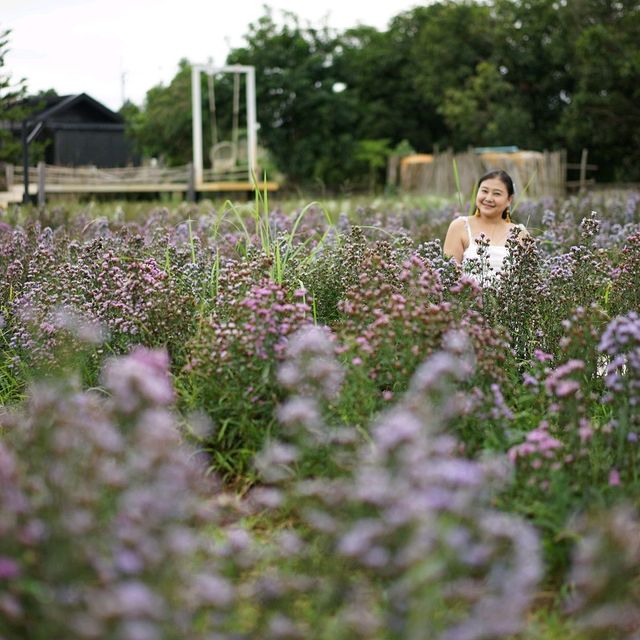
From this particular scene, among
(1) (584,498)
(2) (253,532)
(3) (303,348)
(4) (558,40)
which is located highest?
(4) (558,40)

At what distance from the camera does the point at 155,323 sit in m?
4.64

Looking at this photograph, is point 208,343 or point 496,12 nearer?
point 208,343

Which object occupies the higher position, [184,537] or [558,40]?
[558,40]

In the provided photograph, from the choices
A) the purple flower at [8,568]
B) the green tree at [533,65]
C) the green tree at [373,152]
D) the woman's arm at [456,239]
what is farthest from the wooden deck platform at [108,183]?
the purple flower at [8,568]

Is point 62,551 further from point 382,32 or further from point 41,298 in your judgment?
point 382,32

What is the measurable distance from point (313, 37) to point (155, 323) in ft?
121

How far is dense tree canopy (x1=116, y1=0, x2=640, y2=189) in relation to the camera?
109 ft

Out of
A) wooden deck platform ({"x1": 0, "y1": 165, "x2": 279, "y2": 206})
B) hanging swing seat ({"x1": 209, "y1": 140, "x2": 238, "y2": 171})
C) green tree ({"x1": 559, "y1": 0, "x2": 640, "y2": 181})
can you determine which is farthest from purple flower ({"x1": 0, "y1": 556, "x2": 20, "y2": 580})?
green tree ({"x1": 559, "y1": 0, "x2": 640, "y2": 181})

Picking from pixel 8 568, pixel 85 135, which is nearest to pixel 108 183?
pixel 85 135

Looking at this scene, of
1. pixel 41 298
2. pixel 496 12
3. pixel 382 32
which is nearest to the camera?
pixel 41 298

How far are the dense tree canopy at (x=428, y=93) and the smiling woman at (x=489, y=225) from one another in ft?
86.7

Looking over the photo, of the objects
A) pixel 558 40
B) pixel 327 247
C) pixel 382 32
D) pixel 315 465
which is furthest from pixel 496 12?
pixel 315 465

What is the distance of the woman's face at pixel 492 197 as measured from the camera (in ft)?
21.5

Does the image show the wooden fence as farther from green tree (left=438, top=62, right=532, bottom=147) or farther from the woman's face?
the woman's face
